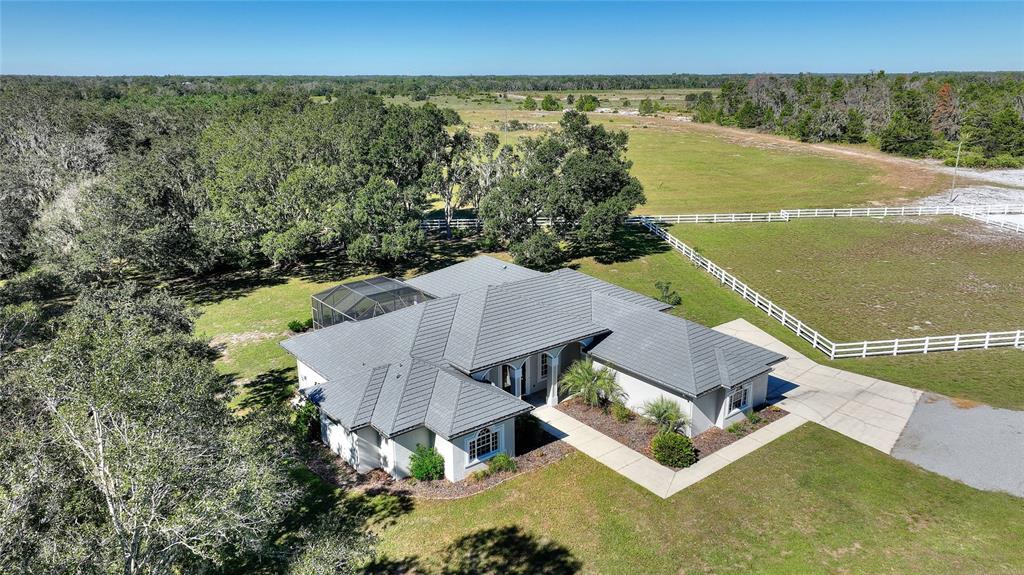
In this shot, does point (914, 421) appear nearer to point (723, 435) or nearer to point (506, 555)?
point (723, 435)

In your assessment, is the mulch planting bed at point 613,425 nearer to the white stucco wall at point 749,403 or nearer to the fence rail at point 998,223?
the white stucco wall at point 749,403

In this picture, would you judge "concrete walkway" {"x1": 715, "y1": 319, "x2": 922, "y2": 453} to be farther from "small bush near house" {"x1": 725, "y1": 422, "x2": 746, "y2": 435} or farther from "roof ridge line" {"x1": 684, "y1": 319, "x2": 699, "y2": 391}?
"roof ridge line" {"x1": 684, "y1": 319, "x2": 699, "y2": 391}

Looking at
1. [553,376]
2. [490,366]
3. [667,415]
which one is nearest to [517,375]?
[553,376]

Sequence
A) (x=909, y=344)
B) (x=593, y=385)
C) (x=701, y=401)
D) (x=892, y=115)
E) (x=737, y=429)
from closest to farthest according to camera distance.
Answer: (x=701, y=401)
(x=737, y=429)
(x=593, y=385)
(x=909, y=344)
(x=892, y=115)

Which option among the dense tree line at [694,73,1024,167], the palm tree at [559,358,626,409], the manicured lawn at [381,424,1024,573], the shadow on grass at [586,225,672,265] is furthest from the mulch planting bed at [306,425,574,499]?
the dense tree line at [694,73,1024,167]

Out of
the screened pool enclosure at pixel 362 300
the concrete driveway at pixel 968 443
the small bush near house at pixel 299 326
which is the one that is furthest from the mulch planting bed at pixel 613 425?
the small bush near house at pixel 299 326
